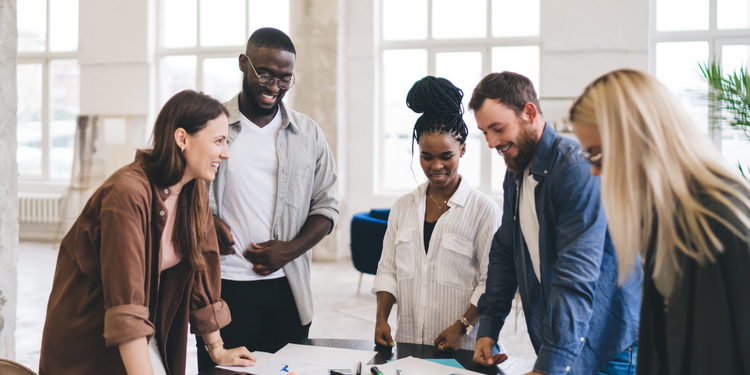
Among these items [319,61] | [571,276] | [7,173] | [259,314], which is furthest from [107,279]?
[319,61]

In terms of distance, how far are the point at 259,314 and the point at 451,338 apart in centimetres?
70

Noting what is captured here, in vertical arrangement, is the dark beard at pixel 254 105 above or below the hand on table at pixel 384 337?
above

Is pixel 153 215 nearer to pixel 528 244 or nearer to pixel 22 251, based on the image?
pixel 528 244

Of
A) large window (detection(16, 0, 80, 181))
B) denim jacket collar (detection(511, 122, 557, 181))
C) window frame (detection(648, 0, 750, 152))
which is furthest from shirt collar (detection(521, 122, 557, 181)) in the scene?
large window (detection(16, 0, 80, 181))

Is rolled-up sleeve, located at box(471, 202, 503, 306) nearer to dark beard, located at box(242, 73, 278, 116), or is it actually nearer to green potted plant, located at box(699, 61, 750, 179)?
dark beard, located at box(242, 73, 278, 116)

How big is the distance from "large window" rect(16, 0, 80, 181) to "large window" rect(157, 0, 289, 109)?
1609 mm

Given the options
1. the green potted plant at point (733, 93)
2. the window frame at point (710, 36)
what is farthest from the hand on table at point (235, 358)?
the window frame at point (710, 36)

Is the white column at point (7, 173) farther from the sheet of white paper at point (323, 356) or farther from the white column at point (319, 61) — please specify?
the white column at point (319, 61)

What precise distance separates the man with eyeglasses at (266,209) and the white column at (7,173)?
1410 mm

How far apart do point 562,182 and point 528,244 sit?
25cm

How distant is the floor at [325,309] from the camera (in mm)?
3936

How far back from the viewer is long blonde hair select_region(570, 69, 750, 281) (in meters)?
0.85

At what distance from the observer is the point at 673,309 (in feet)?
2.92

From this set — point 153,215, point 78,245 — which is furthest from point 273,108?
point 78,245
